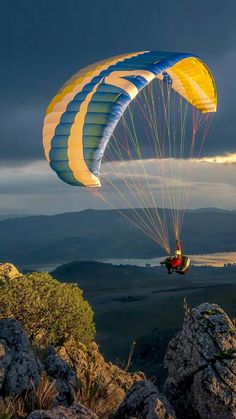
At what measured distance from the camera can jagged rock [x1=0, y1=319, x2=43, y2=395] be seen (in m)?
13.4

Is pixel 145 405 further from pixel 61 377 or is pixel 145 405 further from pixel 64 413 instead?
pixel 64 413

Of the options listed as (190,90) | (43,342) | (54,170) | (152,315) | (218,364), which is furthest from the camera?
(152,315)

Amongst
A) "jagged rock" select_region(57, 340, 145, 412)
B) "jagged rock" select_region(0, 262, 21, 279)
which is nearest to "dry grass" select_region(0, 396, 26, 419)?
"jagged rock" select_region(57, 340, 145, 412)

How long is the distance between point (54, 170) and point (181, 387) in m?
10.6

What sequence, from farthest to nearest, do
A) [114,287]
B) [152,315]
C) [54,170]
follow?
[114,287] → [152,315] → [54,170]

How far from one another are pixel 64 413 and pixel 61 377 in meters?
3.84

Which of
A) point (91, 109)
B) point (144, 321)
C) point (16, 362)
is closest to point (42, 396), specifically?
point (16, 362)

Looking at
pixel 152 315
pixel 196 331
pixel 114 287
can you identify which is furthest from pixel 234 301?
pixel 196 331

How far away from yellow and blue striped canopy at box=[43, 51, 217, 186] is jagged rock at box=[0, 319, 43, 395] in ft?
27.7

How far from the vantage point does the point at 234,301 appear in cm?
9350

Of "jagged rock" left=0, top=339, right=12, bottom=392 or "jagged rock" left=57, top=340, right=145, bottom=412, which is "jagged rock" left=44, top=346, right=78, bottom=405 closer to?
"jagged rock" left=0, top=339, right=12, bottom=392

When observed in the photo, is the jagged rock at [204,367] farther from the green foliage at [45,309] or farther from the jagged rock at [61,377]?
the green foliage at [45,309]

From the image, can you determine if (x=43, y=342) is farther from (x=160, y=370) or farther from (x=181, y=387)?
(x=160, y=370)

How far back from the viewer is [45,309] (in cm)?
2739
